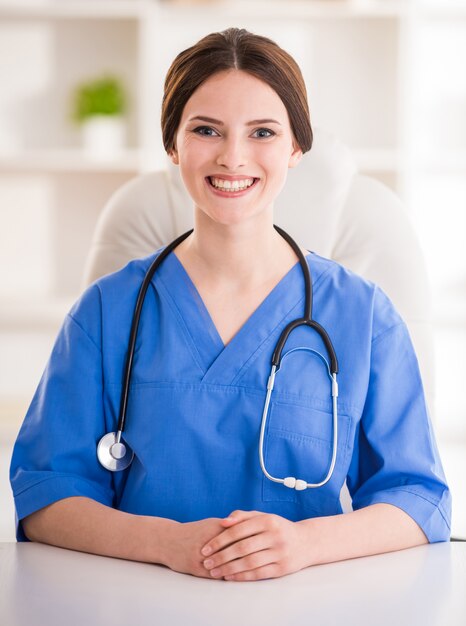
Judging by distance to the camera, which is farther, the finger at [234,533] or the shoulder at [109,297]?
the shoulder at [109,297]

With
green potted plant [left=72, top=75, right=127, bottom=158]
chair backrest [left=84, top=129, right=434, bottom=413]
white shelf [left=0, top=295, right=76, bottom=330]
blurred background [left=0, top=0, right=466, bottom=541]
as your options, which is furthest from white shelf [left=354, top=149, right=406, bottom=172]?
chair backrest [left=84, top=129, right=434, bottom=413]

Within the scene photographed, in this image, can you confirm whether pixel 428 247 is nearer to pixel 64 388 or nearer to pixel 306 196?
pixel 306 196

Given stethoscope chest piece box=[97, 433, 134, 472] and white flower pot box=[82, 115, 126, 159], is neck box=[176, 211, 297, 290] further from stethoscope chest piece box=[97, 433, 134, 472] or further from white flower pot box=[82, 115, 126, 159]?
white flower pot box=[82, 115, 126, 159]

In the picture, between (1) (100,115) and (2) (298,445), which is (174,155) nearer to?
(2) (298,445)

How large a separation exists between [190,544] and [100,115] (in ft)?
8.11

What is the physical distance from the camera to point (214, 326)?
1.41 metres

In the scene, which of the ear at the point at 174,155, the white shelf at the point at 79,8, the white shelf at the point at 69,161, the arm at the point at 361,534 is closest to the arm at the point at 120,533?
the arm at the point at 361,534

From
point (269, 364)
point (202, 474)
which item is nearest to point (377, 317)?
point (269, 364)

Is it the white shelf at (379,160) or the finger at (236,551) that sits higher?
the white shelf at (379,160)

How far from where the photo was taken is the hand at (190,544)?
3.69 ft

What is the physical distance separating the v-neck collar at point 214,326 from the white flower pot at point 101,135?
78.9 inches

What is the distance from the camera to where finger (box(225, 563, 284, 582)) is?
1113 mm

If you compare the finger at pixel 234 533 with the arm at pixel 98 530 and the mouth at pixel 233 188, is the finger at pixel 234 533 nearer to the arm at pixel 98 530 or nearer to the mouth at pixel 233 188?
the arm at pixel 98 530

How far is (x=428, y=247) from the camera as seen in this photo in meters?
3.54
